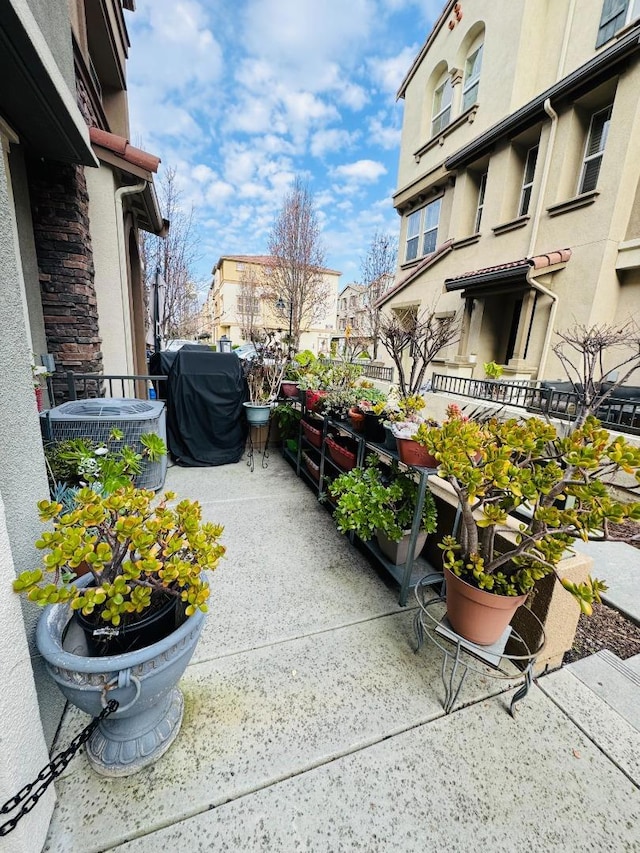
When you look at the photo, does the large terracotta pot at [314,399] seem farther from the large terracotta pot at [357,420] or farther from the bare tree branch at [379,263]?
the bare tree branch at [379,263]

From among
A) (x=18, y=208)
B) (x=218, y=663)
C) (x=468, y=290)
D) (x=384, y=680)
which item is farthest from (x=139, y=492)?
(x=468, y=290)

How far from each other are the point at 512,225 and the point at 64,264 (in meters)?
8.79

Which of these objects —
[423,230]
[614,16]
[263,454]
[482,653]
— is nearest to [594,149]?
[614,16]

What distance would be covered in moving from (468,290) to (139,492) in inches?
362

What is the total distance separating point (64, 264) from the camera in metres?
3.56

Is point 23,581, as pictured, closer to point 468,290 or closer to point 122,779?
point 122,779

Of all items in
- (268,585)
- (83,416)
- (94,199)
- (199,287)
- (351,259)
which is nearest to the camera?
(268,585)

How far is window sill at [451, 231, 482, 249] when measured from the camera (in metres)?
9.00

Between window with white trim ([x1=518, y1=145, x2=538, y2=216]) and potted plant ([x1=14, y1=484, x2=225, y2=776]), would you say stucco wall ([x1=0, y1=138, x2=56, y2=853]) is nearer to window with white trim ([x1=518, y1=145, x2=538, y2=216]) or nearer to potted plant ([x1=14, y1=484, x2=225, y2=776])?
potted plant ([x1=14, y1=484, x2=225, y2=776])

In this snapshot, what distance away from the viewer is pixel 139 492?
4.91 feet

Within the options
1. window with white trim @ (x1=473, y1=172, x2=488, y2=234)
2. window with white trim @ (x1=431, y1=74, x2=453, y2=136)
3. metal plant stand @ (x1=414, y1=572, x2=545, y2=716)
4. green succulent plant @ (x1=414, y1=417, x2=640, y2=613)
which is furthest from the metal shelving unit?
window with white trim @ (x1=431, y1=74, x2=453, y2=136)

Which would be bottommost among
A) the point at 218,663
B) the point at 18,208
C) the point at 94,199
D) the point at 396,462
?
the point at 218,663

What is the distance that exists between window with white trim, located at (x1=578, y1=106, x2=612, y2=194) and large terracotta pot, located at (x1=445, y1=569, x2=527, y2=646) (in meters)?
8.59

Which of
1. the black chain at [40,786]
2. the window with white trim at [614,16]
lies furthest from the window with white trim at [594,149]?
the black chain at [40,786]
